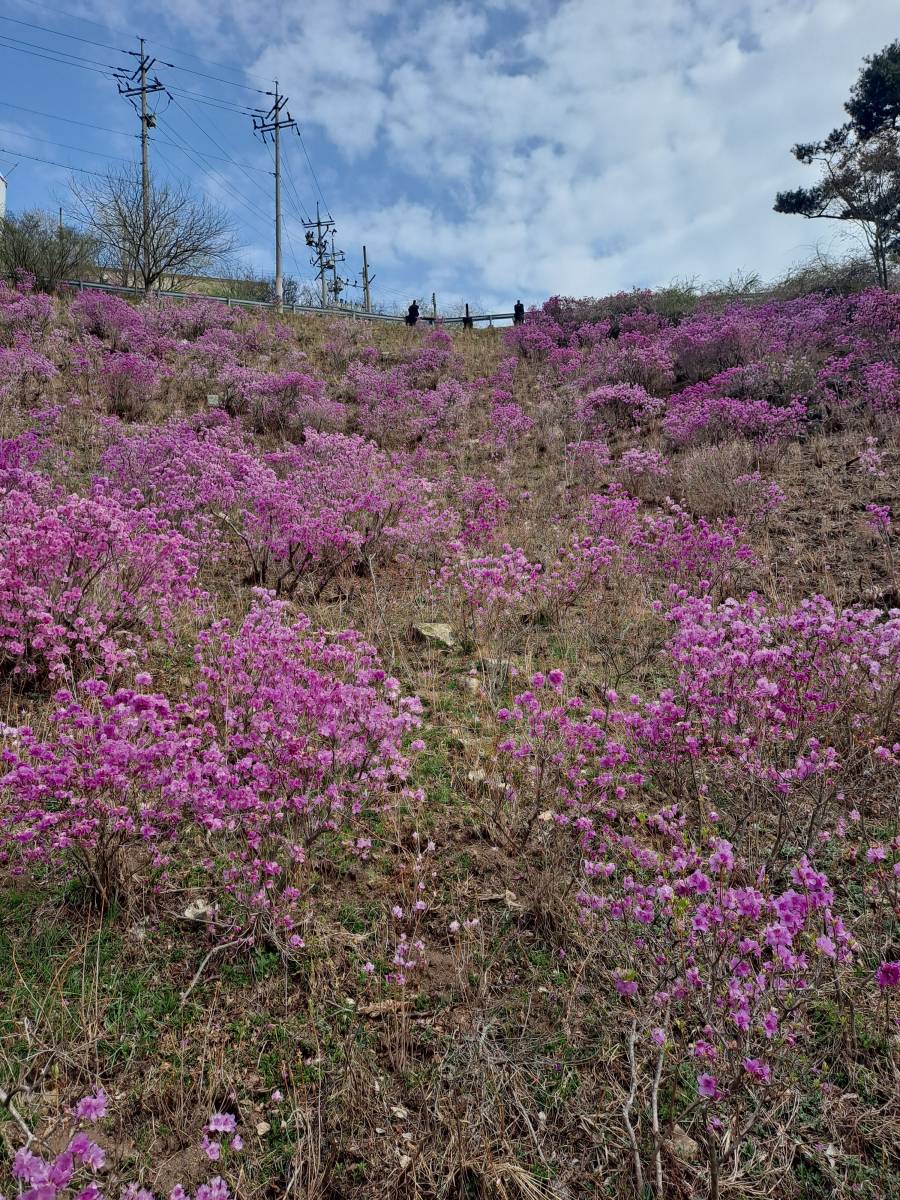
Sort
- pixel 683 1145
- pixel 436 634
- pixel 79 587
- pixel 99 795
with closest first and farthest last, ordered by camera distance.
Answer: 1. pixel 683 1145
2. pixel 99 795
3. pixel 79 587
4. pixel 436 634

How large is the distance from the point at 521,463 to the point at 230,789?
381 inches

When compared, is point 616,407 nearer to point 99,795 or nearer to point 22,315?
point 99,795

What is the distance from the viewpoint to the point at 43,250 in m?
20.0

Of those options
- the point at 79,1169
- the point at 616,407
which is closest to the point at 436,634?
the point at 79,1169

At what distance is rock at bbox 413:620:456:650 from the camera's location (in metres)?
5.57

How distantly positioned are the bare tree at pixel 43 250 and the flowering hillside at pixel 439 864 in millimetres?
18066

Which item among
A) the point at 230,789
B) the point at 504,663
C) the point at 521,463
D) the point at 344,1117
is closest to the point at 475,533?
the point at 504,663

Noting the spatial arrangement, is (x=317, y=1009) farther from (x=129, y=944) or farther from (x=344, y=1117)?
(x=129, y=944)

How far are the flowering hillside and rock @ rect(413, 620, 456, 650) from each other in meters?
0.05

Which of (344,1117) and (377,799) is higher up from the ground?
(377,799)

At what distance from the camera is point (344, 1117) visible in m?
2.08

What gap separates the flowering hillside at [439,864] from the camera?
199 cm

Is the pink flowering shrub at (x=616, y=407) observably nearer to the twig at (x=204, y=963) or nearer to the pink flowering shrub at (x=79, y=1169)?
the twig at (x=204, y=963)

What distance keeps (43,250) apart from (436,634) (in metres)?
22.7
